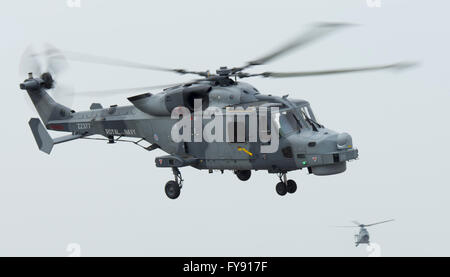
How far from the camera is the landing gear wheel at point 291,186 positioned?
1872 cm

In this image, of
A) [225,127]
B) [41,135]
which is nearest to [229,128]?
[225,127]

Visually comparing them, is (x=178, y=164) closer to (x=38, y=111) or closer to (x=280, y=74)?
(x=280, y=74)

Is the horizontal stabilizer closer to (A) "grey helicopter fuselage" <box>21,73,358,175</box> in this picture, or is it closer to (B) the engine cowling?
(A) "grey helicopter fuselage" <box>21,73,358,175</box>

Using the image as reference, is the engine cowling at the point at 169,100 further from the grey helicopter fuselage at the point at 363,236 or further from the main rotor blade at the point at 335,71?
the grey helicopter fuselage at the point at 363,236

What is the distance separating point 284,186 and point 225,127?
220 centimetres

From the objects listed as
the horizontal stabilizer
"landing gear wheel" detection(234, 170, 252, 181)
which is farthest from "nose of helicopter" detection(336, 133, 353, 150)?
the horizontal stabilizer

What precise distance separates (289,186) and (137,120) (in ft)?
14.1

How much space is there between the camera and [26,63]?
20.4 metres

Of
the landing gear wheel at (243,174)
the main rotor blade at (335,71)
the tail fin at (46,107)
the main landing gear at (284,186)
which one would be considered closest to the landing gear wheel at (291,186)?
the main landing gear at (284,186)

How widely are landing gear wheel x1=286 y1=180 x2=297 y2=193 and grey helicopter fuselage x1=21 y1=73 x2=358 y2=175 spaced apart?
104cm

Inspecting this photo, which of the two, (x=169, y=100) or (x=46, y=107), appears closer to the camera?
(x=169, y=100)

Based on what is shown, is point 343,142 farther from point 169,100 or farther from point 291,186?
point 169,100

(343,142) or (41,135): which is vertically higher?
(41,135)

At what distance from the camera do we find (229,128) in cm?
1780
